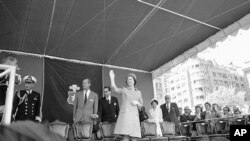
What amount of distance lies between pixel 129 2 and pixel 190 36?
2.95 meters

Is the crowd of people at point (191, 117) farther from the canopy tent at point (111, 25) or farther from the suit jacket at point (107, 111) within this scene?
the canopy tent at point (111, 25)

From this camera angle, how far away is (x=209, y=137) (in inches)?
253

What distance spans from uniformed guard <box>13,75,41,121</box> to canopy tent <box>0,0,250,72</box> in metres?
2.87

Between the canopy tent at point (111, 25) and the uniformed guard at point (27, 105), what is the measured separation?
2867 mm

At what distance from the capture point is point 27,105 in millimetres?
4094

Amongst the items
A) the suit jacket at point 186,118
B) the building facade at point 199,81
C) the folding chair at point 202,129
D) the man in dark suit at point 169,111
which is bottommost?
the folding chair at point 202,129

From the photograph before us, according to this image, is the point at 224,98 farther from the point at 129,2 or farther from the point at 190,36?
the point at 129,2

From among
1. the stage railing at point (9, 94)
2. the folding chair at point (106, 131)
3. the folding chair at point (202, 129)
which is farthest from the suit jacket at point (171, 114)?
the stage railing at point (9, 94)

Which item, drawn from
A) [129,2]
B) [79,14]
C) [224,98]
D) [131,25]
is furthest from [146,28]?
[224,98]

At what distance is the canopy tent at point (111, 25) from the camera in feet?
21.5

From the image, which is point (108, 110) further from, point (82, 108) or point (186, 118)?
point (186, 118)

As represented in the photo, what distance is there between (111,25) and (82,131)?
382cm

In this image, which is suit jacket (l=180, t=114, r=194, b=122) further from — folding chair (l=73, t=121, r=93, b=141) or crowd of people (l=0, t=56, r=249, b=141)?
folding chair (l=73, t=121, r=93, b=141)

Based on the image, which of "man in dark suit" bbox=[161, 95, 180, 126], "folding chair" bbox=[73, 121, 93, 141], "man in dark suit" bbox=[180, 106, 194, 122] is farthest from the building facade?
"folding chair" bbox=[73, 121, 93, 141]
